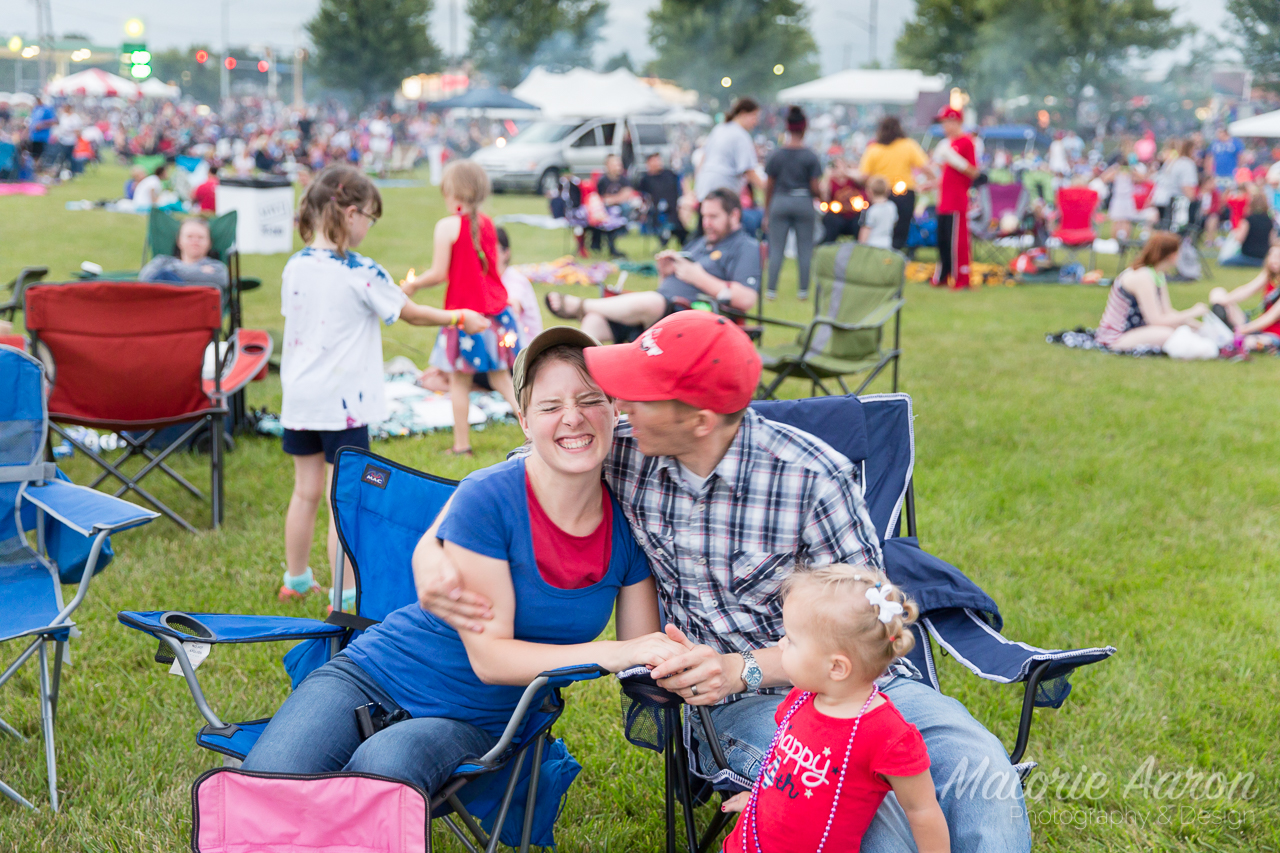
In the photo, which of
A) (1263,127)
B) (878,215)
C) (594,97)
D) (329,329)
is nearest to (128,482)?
(329,329)

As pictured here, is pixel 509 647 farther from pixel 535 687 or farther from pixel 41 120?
pixel 41 120

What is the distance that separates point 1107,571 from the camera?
13.0 ft

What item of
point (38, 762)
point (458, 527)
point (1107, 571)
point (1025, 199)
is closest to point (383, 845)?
point (458, 527)

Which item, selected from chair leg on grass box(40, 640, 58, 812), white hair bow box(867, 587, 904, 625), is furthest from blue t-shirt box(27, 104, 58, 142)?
white hair bow box(867, 587, 904, 625)

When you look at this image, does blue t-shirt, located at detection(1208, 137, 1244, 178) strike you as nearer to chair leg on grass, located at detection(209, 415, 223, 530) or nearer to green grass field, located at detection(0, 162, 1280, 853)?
green grass field, located at detection(0, 162, 1280, 853)

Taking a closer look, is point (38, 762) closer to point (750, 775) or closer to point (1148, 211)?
point (750, 775)

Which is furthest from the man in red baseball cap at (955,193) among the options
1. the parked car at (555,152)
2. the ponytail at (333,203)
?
the parked car at (555,152)

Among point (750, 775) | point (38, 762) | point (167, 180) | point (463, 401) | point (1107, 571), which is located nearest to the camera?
point (750, 775)

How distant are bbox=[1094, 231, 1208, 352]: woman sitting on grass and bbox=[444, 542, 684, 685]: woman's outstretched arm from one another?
287 inches

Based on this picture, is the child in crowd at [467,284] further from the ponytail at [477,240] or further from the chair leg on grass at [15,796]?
the chair leg on grass at [15,796]

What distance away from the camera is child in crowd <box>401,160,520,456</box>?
4.94 meters

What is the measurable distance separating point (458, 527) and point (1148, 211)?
14931 mm

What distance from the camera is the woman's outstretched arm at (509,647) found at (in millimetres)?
1904

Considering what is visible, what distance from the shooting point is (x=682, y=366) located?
1.84m
